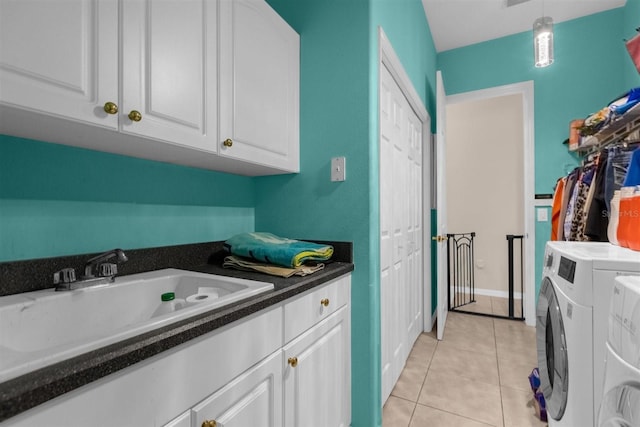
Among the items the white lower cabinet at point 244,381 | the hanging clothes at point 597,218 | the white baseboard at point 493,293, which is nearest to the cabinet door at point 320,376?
the white lower cabinet at point 244,381

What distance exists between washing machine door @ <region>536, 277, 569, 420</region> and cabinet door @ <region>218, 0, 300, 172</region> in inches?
50.8

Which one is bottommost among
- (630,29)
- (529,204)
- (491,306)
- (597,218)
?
(491,306)

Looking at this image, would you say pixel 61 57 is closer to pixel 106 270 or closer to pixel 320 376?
pixel 106 270

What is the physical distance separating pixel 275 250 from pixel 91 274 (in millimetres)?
614

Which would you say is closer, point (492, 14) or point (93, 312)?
point (93, 312)

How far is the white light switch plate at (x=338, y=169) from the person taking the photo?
57.1 inches

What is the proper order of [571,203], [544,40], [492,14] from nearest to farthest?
1. [571,203]
2. [544,40]
3. [492,14]

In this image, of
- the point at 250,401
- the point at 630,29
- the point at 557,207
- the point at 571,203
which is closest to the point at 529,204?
the point at 557,207

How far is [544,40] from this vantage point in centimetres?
205

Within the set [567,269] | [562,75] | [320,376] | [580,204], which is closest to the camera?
[567,269]

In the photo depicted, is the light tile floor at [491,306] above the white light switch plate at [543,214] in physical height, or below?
below

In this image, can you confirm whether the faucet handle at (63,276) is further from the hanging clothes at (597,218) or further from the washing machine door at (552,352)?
the hanging clothes at (597,218)

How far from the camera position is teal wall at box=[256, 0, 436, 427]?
1.41 meters

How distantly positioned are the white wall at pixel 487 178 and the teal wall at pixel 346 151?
2.81 m
